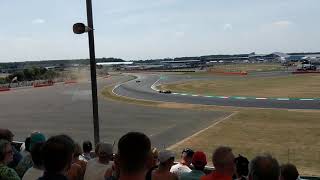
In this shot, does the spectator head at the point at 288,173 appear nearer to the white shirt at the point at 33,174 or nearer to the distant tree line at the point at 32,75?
the white shirt at the point at 33,174

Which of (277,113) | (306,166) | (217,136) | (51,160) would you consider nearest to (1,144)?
(51,160)

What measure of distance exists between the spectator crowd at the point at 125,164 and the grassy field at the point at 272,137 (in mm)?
10025

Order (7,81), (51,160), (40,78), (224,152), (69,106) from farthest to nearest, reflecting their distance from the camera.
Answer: (40,78)
(7,81)
(69,106)
(224,152)
(51,160)

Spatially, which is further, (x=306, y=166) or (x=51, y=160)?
(x=306, y=166)

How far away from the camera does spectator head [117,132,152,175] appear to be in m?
3.16

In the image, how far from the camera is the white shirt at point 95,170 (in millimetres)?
5555

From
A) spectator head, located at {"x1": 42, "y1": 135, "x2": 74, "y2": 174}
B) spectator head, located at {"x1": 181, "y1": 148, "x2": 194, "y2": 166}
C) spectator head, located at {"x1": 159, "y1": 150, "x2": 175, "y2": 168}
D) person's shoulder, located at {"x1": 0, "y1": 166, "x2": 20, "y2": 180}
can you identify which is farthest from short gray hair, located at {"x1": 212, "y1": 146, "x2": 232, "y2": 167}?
person's shoulder, located at {"x1": 0, "y1": 166, "x2": 20, "y2": 180}

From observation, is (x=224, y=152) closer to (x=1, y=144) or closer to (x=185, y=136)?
(x=1, y=144)

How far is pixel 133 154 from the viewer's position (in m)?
3.19

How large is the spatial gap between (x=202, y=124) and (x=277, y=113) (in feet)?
21.7

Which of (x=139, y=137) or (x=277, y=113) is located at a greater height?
(x=139, y=137)

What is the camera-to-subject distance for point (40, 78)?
99.3 m

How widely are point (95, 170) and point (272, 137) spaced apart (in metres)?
16.9

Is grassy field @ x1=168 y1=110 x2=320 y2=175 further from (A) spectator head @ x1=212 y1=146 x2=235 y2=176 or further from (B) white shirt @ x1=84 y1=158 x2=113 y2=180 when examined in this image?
(A) spectator head @ x1=212 y1=146 x2=235 y2=176
